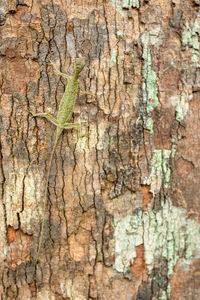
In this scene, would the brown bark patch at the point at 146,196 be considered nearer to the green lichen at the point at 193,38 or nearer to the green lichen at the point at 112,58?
the green lichen at the point at 112,58

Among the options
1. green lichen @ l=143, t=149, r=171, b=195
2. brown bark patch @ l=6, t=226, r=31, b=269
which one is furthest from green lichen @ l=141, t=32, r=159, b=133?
brown bark patch @ l=6, t=226, r=31, b=269

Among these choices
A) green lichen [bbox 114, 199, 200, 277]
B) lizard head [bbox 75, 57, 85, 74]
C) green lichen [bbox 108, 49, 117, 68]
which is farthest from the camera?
green lichen [bbox 114, 199, 200, 277]

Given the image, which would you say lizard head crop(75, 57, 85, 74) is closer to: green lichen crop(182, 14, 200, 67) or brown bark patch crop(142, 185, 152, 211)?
green lichen crop(182, 14, 200, 67)

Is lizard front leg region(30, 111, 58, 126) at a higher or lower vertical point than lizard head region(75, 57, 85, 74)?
lower

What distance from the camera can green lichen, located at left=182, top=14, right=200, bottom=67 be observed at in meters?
2.47

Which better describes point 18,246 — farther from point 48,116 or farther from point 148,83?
point 148,83

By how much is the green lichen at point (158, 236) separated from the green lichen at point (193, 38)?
121cm

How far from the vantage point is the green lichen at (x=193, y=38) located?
2.47m

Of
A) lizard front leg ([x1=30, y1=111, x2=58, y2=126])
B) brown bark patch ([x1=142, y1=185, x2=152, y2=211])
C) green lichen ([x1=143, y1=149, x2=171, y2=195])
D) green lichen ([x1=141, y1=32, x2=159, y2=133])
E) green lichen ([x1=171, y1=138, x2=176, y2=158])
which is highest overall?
green lichen ([x1=141, y1=32, x2=159, y2=133])

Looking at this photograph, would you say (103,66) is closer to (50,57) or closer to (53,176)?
(50,57)

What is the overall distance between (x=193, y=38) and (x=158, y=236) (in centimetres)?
163

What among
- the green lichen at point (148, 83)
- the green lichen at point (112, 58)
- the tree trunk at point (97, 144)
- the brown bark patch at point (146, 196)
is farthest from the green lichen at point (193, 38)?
the brown bark patch at point (146, 196)

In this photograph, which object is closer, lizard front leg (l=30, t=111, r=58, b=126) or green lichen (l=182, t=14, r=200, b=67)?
lizard front leg (l=30, t=111, r=58, b=126)

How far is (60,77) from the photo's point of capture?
2.28 meters
